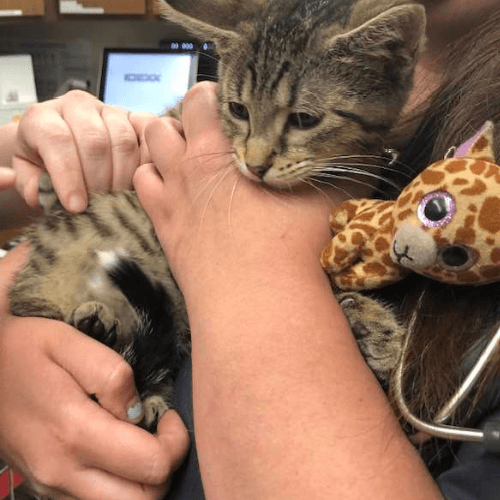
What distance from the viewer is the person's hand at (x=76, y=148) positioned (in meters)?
1.01

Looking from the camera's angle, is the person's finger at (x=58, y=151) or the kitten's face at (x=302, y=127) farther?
the person's finger at (x=58, y=151)

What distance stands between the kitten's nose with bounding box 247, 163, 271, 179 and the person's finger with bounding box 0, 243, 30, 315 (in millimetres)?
462

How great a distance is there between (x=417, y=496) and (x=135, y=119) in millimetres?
848

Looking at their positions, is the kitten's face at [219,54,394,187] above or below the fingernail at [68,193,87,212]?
above

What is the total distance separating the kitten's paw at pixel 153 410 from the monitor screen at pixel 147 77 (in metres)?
2.19

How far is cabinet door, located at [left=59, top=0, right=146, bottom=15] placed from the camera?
2.89 metres

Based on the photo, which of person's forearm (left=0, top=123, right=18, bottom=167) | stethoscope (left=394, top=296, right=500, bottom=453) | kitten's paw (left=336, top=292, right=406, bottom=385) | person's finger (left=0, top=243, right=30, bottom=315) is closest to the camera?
stethoscope (left=394, top=296, right=500, bottom=453)

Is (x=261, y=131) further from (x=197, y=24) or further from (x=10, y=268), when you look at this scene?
(x=10, y=268)

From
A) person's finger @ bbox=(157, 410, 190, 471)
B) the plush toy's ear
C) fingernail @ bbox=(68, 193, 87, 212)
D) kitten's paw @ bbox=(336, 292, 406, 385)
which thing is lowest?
person's finger @ bbox=(157, 410, 190, 471)

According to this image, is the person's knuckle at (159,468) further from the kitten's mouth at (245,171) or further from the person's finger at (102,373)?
the kitten's mouth at (245,171)

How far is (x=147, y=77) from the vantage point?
299cm

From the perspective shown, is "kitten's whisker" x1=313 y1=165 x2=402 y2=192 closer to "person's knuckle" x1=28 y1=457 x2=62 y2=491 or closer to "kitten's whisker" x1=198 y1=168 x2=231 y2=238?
"kitten's whisker" x1=198 y1=168 x2=231 y2=238

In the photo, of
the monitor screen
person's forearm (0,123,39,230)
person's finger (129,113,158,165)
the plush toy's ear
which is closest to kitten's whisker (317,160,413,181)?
the plush toy's ear

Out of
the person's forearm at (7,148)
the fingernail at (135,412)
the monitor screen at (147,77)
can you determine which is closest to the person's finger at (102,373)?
the fingernail at (135,412)
